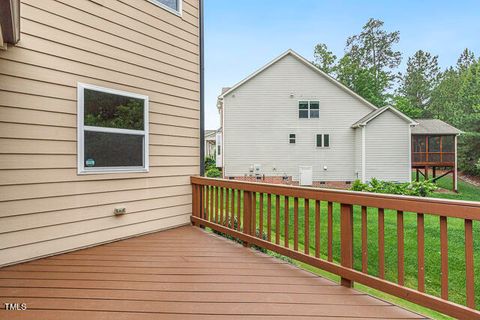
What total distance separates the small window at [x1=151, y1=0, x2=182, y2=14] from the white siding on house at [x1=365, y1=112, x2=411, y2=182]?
1153 cm

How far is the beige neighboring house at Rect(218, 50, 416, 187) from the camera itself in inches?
571

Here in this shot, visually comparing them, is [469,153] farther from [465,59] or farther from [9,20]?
[9,20]

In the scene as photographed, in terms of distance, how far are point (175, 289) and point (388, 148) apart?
13.9 meters

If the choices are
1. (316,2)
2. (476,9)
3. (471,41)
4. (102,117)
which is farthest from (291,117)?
(471,41)

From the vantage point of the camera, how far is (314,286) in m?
2.46

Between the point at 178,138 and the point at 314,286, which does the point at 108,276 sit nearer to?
the point at 314,286

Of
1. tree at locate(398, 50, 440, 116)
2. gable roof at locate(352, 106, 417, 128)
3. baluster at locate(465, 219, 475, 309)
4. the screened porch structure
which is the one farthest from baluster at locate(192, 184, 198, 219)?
tree at locate(398, 50, 440, 116)

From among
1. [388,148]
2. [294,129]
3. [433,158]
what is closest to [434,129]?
[433,158]

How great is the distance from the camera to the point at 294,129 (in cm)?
1468

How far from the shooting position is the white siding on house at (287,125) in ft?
47.7

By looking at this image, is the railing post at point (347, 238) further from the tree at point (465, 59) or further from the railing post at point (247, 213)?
the tree at point (465, 59)

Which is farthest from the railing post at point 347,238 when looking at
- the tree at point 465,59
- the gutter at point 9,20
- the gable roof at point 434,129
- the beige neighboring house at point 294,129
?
the tree at point 465,59

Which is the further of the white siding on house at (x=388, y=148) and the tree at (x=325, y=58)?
the tree at (x=325, y=58)

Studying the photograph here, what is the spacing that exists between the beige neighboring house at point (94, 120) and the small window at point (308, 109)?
1044cm
